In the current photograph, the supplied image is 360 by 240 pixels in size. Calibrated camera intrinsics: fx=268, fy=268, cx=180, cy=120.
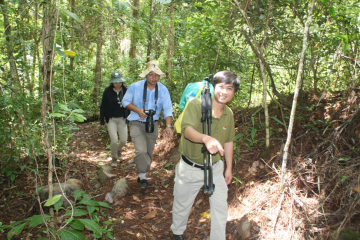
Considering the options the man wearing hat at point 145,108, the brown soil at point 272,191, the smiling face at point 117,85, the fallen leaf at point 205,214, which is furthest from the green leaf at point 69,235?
the smiling face at point 117,85

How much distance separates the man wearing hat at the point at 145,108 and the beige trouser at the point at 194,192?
5.47 feet

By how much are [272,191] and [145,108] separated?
252cm

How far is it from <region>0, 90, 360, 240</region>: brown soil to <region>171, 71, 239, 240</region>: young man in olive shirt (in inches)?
28.6

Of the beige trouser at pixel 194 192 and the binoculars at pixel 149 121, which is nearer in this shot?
the beige trouser at pixel 194 192

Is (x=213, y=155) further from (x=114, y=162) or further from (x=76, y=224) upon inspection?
(x=114, y=162)

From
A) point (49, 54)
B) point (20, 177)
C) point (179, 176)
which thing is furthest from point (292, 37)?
point (20, 177)

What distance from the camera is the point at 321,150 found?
4.02 metres

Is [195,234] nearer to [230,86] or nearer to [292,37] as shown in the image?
[230,86]

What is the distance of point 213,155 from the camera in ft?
9.86

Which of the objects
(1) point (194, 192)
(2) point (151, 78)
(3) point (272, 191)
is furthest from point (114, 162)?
(3) point (272, 191)

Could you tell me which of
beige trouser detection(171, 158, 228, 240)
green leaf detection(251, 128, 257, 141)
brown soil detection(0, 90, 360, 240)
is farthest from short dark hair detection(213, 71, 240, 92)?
green leaf detection(251, 128, 257, 141)

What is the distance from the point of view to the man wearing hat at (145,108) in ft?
15.5

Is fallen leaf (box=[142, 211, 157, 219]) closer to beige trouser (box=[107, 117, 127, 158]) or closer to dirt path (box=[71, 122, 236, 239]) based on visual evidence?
dirt path (box=[71, 122, 236, 239])

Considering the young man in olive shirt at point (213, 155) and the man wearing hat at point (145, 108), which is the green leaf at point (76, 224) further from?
the man wearing hat at point (145, 108)
